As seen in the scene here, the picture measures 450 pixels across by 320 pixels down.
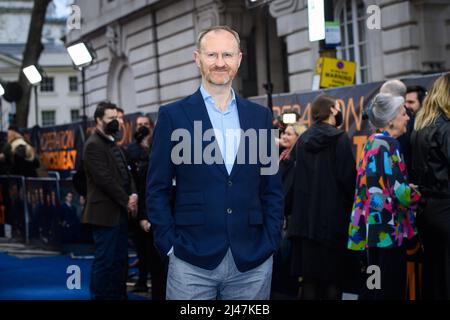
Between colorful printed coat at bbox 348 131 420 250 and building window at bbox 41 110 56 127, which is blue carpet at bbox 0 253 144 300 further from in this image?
building window at bbox 41 110 56 127

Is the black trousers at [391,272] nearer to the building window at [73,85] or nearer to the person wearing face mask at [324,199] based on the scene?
the person wearing face mask at [324,199]

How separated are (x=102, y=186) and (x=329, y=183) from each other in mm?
2443

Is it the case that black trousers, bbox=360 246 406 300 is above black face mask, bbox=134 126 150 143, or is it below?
below

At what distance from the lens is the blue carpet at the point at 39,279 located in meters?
10.1

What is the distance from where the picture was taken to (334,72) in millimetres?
11367

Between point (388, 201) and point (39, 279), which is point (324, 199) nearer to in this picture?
point (388, 201)

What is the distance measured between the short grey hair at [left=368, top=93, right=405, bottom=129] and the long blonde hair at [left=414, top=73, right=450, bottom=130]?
0.76 feet

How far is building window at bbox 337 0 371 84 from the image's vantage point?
1889 cm

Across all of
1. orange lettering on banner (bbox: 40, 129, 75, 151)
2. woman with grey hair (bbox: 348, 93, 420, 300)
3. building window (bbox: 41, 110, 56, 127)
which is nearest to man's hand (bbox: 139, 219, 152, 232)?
woman with grey hair (bbox: 348, 93, 420, 300)

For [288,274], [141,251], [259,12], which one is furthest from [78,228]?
[259,12]
